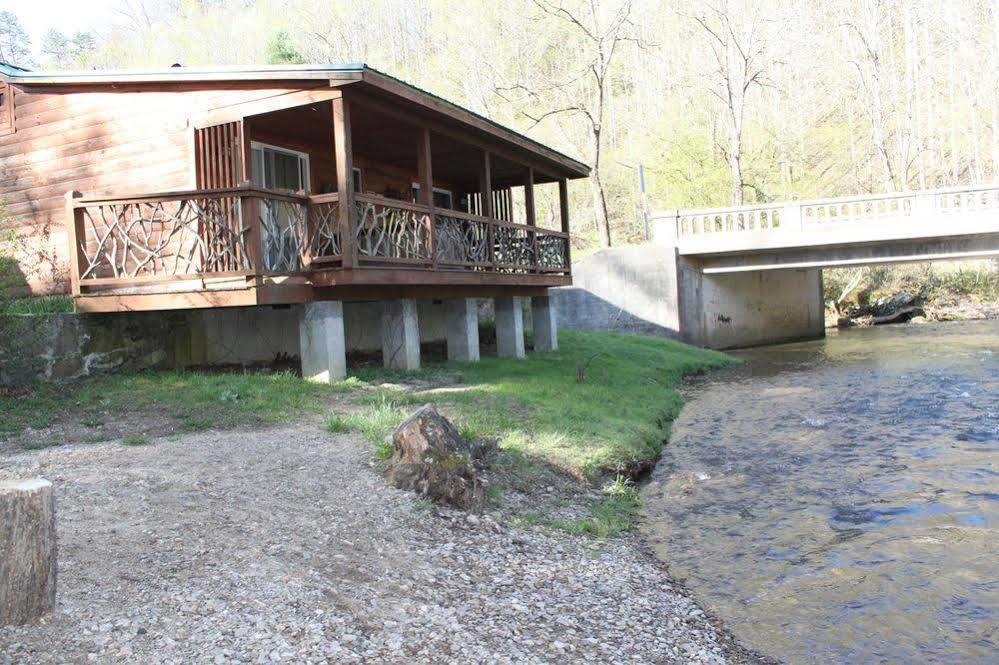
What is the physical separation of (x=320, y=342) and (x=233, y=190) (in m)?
2.51

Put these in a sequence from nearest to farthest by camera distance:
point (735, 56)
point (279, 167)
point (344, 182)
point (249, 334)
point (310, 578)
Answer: point (310, 578) → point (344, 182) → point (279, 167) → point (249, 334) → point (735, 56)

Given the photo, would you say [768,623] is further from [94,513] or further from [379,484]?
[94,513]

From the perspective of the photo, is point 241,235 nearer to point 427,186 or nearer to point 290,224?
Result: point 290,224

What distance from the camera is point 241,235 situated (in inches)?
397

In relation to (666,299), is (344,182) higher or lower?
higher

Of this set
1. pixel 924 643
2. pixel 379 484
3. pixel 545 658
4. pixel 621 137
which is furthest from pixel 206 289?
pixel 621 137

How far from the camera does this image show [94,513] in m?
5.56

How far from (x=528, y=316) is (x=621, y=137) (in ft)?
115

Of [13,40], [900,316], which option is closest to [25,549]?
[900,316]

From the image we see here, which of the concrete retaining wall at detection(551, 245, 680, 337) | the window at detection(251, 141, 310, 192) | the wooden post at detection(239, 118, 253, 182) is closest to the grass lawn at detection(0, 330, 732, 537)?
the wooden post at detection(239, 118, 253, 182)

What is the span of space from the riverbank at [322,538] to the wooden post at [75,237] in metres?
1.65

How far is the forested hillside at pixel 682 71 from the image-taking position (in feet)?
124

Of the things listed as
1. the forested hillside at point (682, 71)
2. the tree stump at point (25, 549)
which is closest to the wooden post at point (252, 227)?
the tree stump at point (25, 549)

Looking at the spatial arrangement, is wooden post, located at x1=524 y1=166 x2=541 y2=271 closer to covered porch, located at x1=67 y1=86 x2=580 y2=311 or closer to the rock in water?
covered porch, located at x1=67 y1=86 x2=580 y2=311
